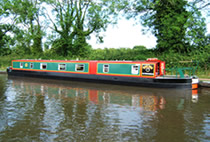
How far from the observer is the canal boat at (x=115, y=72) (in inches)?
520

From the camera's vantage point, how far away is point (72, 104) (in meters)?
8.72

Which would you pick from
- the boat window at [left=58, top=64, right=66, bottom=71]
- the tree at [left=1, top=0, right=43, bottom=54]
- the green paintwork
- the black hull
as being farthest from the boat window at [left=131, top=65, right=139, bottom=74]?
the tree at [left=1, top=0, right=43, bottom=54]

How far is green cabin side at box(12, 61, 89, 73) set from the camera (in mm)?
17062

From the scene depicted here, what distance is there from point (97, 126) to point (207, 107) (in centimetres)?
522

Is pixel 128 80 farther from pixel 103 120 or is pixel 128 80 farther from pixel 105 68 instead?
pixel 103 120

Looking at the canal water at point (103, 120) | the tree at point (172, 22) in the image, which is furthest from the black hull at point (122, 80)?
the tree at point (172, 22)

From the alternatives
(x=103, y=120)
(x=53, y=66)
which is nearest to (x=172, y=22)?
(x=53, y=66)

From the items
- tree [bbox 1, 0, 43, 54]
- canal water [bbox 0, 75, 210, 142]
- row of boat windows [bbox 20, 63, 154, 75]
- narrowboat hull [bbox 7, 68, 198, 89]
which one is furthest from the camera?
tree [bbox 1, 0, 43, 54]

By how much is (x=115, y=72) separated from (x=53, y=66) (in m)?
6.54

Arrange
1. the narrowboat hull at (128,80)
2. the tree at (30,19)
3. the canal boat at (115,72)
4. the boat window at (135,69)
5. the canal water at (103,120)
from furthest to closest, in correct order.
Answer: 1. the tree at (30,19)
2. the boat window at (135,69)
3. the canal boat at (115,72)
4. the narrowboat hull at (128,80)
5. the canal water at (103,120)

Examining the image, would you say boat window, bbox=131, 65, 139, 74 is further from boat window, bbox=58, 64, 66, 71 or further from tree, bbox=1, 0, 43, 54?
tree, bbox=1, 0, 43, 54

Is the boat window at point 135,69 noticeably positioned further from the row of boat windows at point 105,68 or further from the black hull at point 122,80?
the black hull at point 122,80

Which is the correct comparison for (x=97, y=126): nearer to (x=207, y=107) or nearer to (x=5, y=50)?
(x=207, y=107)

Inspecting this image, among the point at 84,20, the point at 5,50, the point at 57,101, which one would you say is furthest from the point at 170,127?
the point at 5,50
